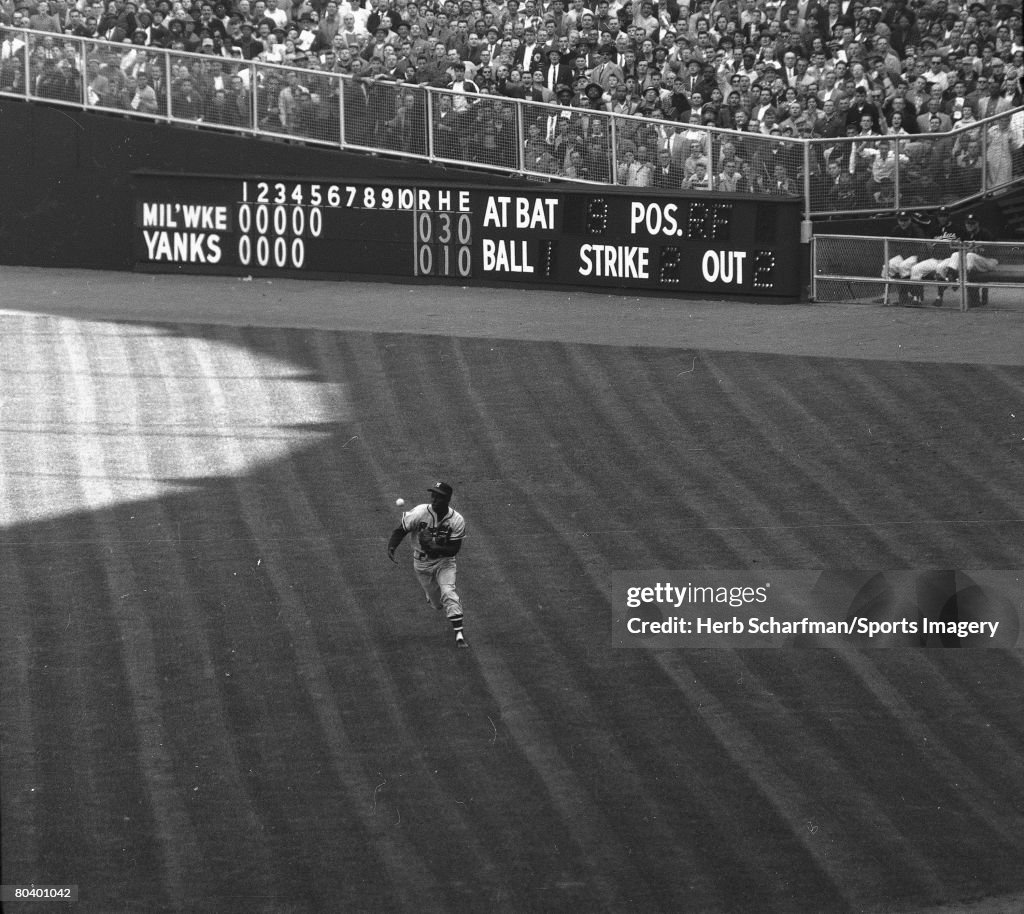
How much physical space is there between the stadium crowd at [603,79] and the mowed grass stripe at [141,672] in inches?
315

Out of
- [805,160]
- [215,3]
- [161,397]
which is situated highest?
[215,3]

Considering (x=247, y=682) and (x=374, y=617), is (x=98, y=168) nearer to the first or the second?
(x=374, y=617)

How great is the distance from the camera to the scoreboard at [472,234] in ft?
83.7

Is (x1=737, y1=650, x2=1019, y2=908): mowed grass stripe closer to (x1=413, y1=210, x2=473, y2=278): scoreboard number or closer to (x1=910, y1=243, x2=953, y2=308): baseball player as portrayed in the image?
(x1=910, y1=243, x2=953, y2=308): baseball player

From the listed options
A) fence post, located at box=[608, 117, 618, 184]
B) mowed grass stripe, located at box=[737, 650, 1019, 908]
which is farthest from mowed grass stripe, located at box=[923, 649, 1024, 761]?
fence post, located at box=[608, 117, 618, 184]

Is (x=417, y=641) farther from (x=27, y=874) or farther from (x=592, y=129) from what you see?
(x=592, y=129)

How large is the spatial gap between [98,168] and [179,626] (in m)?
15.6

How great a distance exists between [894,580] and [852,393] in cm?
555

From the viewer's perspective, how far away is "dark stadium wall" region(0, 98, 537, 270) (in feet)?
92.4

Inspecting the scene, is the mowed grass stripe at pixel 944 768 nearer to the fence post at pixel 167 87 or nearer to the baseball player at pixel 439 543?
the baseball player at pixel 439 543

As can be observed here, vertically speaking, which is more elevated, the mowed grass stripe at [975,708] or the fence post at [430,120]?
the fence post at [430,120]

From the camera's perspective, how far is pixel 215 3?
99.1 feet

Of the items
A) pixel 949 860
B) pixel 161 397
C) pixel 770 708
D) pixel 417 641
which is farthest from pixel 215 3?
pixel 949 860

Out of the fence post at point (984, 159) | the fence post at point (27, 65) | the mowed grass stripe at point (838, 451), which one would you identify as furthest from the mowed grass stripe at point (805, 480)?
the fence post at point (27, 65)
